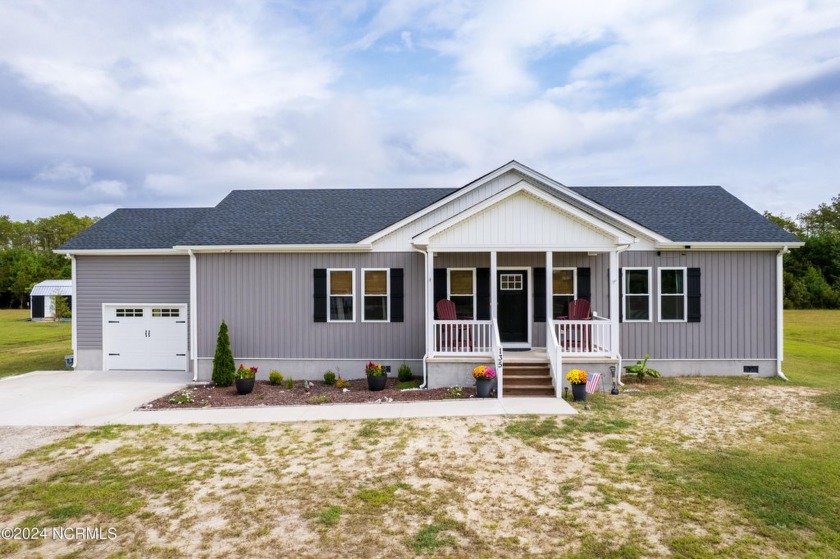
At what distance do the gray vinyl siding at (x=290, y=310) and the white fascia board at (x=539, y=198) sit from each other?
1868mm

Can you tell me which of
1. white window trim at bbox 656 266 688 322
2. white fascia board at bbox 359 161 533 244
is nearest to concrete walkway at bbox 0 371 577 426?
white fascia board at bbox 359 161 533 244

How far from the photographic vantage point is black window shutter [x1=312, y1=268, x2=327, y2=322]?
11.2 metres

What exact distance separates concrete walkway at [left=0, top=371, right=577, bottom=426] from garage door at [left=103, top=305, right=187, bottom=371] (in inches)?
88.6

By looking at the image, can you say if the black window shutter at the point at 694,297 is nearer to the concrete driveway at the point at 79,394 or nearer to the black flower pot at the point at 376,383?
the black flower pot at the point at 376,383

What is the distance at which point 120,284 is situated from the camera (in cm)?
1241

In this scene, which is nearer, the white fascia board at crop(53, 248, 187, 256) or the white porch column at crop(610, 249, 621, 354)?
the white porch column at crop(610, 249, 621, 354)

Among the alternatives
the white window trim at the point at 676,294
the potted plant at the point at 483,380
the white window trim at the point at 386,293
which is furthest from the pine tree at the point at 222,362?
the white window trim at the point at 676,294

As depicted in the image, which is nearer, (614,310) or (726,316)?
(614,310)

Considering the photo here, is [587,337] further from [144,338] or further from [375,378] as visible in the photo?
[144,338]

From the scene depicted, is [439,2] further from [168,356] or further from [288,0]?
[168,356]

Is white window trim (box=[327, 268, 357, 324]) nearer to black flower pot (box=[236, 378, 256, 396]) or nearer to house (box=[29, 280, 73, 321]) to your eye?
black flower pot (box=[236, 378, 256, 396])

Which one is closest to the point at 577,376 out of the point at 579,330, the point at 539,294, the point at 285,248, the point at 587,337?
the point at 587,337

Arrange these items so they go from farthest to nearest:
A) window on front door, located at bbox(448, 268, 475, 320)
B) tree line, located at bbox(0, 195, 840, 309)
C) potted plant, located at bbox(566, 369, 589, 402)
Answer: tree line, located at bbox(0, 195, 840, 309), window on front door, located at bbox(448, 268, 475, 320), potted plant, located at bbox(566, 369, 589, 402)

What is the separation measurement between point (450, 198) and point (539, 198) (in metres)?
2.41
